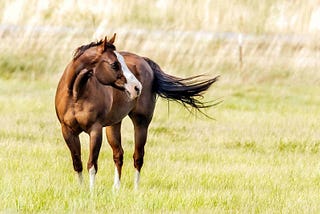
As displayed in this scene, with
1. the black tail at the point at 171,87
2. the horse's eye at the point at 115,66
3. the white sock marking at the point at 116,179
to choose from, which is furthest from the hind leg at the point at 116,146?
the horse's eye at the point at 115,66

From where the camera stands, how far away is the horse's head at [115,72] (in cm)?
792

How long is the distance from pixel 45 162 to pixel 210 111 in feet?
19.5

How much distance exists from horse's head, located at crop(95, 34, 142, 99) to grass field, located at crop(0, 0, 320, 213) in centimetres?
90

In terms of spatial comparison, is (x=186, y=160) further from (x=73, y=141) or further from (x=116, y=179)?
(x=73, y=141)

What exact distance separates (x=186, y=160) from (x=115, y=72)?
287 centimetres

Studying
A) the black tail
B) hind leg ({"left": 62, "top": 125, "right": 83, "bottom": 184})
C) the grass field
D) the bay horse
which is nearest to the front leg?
the bay horse

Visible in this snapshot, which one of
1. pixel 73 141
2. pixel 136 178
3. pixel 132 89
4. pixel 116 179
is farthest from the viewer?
pixel 136 178

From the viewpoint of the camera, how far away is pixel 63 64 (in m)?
19.0

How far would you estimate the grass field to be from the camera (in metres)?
7.58

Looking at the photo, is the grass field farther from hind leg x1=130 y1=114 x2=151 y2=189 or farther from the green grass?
hind leg x1=130 y1=114 x2=151 y2=189

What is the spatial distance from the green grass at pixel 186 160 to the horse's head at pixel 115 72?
0.92 m

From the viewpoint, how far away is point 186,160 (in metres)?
10.5

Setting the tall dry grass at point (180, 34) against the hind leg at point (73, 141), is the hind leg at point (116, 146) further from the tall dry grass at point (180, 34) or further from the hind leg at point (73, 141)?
the tall dry grass at point (180, 34)

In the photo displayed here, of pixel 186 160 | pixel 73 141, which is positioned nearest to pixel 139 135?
pixel 73 141
